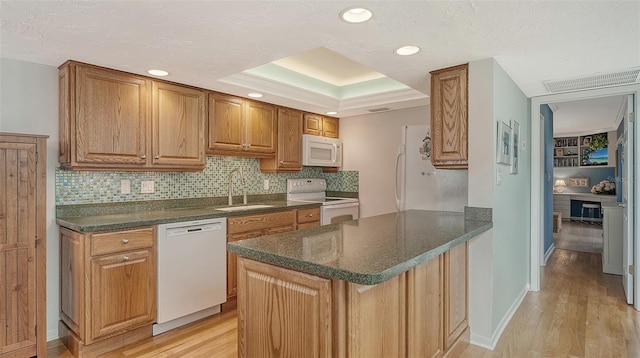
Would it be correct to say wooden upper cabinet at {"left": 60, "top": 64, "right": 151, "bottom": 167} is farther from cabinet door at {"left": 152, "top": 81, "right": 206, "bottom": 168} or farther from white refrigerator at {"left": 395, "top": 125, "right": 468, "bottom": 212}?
white refrigerator at {"left": 395, "top": 125, "right": 468, "bottom": 212}

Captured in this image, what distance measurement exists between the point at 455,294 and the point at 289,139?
2.54 meters

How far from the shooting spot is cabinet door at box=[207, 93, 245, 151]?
328cm

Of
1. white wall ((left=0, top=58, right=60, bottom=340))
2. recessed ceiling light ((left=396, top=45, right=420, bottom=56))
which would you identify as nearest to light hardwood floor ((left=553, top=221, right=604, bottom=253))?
recessed ceiling light ((left=396, top=45, right=420, bottom=56))

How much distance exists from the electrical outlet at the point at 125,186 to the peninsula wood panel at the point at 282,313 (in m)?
1.85

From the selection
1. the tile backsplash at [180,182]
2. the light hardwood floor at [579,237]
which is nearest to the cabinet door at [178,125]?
the tile backsplash at [180,182]

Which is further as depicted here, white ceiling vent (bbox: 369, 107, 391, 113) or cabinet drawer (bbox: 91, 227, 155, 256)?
white ceiling vent (bbox: 369, 107, 391, 113)

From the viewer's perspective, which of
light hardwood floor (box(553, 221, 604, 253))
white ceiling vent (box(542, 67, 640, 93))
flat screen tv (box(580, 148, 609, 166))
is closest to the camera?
white ceiling vent (box(542, 67, 640, 93))

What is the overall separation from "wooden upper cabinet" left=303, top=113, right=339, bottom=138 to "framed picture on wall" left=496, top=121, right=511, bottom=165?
234 cm

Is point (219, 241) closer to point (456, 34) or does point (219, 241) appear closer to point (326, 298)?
point (326, 298)

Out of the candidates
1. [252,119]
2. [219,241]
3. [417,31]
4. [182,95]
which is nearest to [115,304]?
[219,241]

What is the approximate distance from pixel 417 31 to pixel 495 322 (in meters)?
2.09

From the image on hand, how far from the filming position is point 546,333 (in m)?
2.59

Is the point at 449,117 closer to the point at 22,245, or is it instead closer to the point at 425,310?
the point at 425,310

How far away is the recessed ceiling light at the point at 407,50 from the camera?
7.09 ft
